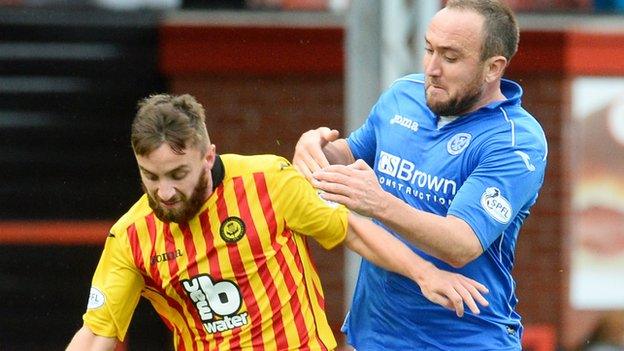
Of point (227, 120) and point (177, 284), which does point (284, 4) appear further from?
point (177, 284)

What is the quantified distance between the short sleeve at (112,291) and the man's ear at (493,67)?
1256 millimetres

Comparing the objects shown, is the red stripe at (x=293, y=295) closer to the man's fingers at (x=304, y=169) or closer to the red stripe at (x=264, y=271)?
the red stripe at (x=264, y=271)

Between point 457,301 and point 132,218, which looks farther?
point 132,218

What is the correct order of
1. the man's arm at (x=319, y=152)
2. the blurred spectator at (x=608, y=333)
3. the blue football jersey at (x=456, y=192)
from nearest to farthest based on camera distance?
the blue football jersey at (x=456, y=192) → the man's arm at (x=319, y=152) → the blurred spectator at (x=608, y=333)

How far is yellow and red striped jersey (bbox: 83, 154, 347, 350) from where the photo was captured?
451 centimetres

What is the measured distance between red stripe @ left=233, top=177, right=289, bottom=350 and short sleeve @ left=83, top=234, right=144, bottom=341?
1.23 ft

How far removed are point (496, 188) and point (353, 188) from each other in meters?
0.48

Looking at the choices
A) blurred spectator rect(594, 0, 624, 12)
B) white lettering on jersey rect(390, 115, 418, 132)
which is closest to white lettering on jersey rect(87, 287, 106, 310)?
white lettering on jersey rect(390, 115, 418, 132)

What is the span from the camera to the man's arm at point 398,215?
420 centimetres

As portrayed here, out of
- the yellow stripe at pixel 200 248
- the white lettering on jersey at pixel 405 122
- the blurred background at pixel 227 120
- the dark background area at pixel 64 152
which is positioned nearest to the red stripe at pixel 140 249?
the yellow stripe at pixel 200 248

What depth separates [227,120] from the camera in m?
9.33

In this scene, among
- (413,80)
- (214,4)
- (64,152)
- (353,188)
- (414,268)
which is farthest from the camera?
(64,152)

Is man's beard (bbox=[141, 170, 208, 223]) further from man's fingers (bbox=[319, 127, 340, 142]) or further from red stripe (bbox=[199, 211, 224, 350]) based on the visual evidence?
man's fingers (bbox=[319, 127, 340, 142])

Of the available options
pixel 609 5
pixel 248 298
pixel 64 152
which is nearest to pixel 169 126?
pixel 248 298
